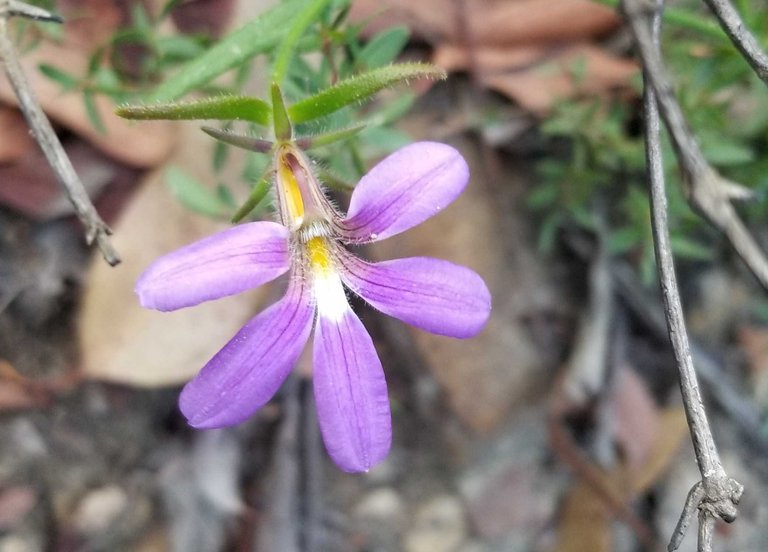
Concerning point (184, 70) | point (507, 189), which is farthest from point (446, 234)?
point (184, 70)

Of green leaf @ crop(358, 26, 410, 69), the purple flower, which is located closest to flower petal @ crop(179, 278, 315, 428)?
the purple flower

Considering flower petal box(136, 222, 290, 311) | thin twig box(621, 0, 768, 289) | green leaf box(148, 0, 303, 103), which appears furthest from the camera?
green leaf box(148, 0, 303, 103)

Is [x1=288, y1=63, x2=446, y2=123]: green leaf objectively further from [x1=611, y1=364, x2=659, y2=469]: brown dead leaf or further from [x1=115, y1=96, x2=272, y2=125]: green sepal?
[x1=611, y1=364, x2=659, y2=469]: brown dead leaf

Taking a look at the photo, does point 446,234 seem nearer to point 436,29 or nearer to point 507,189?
point 507,189

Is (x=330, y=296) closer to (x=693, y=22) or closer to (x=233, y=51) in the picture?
(x=233, y=51)

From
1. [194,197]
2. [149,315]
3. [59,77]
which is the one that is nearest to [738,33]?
[194,197]

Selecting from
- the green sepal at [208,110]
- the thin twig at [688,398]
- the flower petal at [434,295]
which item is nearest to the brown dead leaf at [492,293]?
the flower petal at [434,295]
